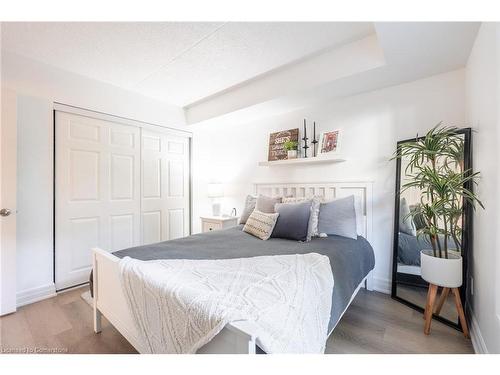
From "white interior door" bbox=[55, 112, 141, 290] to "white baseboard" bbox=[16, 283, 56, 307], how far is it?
9 centimetres

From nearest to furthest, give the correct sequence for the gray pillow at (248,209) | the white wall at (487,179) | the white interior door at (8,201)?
the white wall at (487,179) < the white interior door at (8,201) < the gray pillow at (248,209)

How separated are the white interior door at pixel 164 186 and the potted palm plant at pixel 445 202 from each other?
296cm

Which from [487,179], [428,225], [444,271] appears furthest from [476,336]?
[487,179]

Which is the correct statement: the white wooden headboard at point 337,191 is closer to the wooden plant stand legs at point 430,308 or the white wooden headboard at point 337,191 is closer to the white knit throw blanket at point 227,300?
the wooden plant stand legs at point 430,308

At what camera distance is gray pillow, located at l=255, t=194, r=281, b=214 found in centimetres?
245

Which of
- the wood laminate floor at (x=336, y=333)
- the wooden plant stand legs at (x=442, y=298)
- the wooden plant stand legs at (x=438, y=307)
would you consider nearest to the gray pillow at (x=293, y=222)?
the wood laminate floor at (x=336, y=333)

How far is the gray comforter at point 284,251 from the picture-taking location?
151 centimetres

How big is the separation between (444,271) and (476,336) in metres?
0.42
